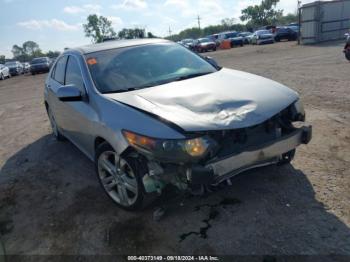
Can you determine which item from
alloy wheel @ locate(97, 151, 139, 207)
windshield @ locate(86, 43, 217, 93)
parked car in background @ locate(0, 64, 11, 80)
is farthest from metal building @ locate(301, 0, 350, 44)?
alloy wheel @ locate(97, 151, 139, 207)

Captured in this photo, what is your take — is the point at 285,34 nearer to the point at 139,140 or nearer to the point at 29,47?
the point at 139,140

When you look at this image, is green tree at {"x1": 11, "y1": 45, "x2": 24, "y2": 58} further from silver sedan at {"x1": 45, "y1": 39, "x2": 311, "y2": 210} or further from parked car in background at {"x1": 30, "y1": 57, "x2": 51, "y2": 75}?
silver sedan at {"x1": 45, "y1": 39, "x2": 311, "y2": 210}

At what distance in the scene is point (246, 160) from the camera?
2.94 metres

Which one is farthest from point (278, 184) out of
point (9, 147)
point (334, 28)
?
point (334, 28)

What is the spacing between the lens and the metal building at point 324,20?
81.7 ft

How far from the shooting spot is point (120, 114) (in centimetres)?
319

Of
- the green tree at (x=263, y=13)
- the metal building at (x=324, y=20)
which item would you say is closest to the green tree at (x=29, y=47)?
the green tree at (x=263, y=13)

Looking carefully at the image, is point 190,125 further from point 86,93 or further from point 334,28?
point 334,28

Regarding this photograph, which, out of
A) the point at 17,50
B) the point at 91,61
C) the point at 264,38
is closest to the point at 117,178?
the point at 91,61

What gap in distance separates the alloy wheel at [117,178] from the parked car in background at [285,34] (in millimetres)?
34145

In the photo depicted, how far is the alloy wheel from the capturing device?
10.6 feet

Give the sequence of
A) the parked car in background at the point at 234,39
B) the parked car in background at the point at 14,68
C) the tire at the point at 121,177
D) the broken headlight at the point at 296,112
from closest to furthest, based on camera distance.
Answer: the tire at the point at 121,177 < the broken headlight at the point at 296,112 < the parked car in background at the point at 14,68 < the parked car in background at the point at 234,39

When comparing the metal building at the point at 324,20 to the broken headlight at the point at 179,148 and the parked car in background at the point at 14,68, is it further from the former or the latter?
the parked car in background at the point at 14,68

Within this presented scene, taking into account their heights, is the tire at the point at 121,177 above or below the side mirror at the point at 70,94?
below
